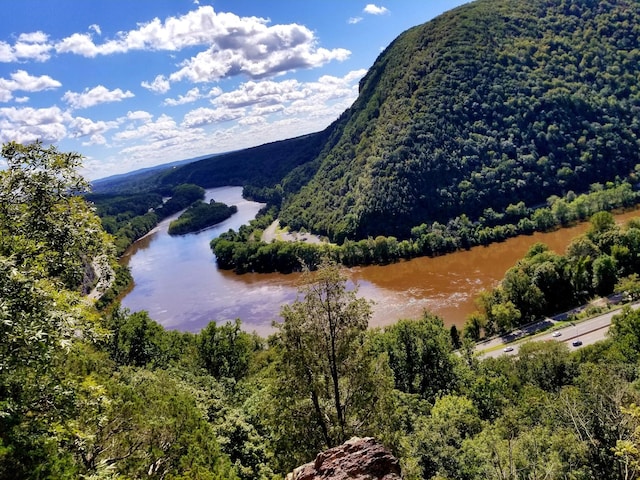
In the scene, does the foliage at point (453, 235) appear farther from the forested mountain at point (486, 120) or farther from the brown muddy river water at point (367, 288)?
the forested mountain at point (486, 120)

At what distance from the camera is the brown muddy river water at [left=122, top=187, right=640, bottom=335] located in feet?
215

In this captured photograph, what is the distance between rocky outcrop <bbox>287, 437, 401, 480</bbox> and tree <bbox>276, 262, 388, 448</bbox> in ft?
14.1

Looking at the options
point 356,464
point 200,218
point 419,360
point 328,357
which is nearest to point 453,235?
point 419,360

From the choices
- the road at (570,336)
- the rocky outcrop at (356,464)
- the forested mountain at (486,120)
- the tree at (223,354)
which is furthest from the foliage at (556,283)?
the rocky outcrop at (356,464)

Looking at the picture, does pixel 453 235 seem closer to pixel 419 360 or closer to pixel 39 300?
pixel 419 360

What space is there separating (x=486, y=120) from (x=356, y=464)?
123148 millimetres

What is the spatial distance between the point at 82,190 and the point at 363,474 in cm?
867

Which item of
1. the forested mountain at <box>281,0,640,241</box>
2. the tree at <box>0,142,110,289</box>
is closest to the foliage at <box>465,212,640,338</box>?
the forested mountain at <box>281,0,640,241</box>

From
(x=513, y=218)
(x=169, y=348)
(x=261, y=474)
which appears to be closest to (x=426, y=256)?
(x=513, y=218)

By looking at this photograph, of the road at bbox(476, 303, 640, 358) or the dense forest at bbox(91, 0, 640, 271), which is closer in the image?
the road at bbox(476, 303, 640, 358)

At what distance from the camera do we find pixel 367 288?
77.1 metres

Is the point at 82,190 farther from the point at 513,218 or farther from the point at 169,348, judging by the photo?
the point at 513,218

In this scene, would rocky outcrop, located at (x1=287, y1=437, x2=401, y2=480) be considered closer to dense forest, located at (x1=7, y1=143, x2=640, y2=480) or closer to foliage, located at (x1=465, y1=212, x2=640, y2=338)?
dense forest, located at (x1=7, y1=143, x2=640, y2=480)

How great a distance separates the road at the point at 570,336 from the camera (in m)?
44.1
